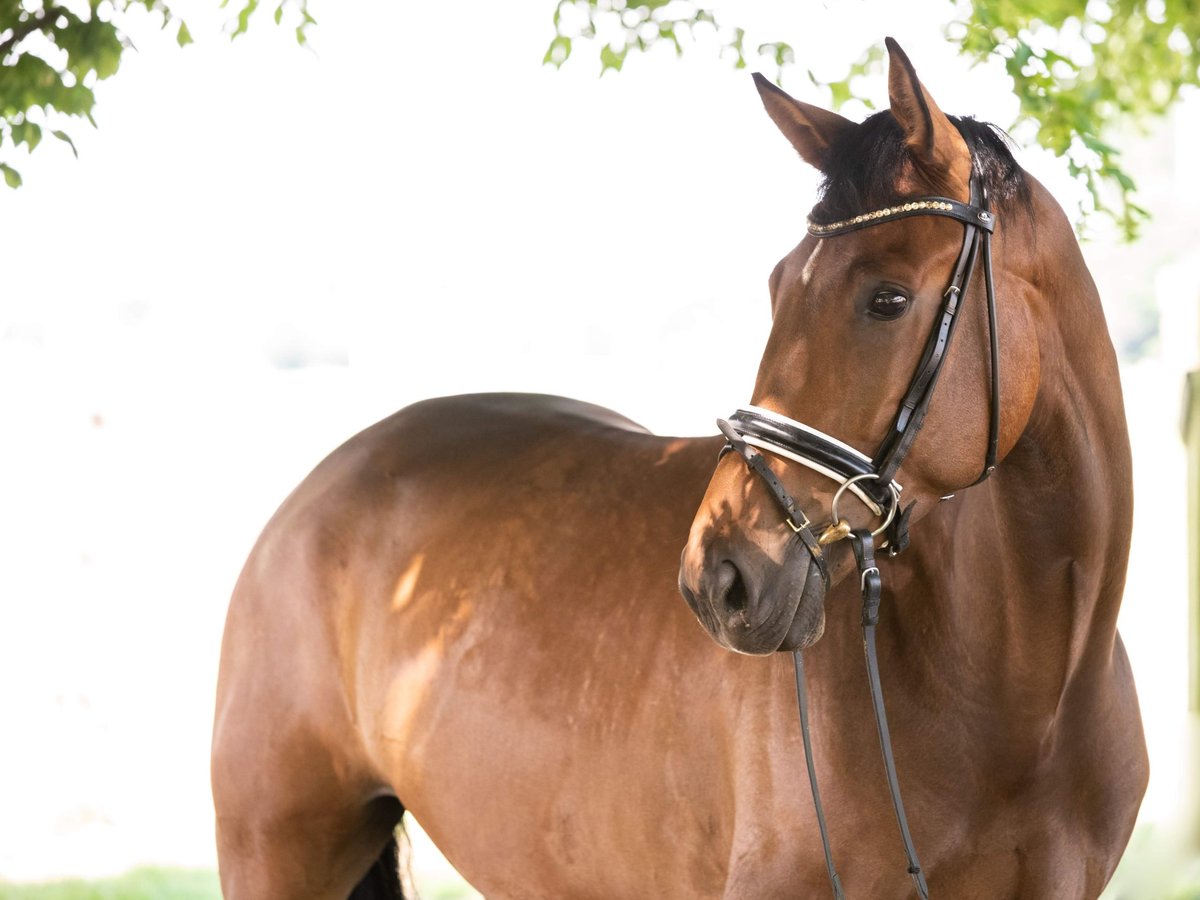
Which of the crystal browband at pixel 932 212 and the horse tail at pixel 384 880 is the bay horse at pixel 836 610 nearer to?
the crystal browband at pixel 932 212

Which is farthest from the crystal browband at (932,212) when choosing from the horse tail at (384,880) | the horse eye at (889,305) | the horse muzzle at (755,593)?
the horse tail at (384,880)

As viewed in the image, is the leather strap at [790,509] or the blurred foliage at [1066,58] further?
the blurred foliage at [1066,58]

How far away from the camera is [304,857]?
10.1ft

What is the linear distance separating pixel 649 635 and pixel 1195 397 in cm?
314

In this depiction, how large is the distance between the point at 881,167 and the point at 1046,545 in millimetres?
647

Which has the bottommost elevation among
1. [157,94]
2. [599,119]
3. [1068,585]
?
[1068,585]

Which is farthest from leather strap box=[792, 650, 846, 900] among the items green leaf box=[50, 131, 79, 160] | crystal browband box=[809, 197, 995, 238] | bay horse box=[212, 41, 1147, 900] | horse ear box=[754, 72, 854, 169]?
green leaf box=[50, 131, 79, 160]

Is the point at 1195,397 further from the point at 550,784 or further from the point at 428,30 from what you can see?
the point at 428,30

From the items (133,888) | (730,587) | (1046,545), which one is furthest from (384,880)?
(133,888)

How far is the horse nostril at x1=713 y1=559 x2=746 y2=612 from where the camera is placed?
5.36 feet

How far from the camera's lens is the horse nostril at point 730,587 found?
1633 mm

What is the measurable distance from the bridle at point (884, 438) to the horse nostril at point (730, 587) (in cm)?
11

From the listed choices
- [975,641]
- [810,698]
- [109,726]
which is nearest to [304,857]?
[810,698]

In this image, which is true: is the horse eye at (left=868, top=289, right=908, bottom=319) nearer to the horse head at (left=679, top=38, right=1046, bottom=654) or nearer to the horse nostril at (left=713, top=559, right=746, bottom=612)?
the horse head at (left=679, top=38, right=1046, bottom=654)
